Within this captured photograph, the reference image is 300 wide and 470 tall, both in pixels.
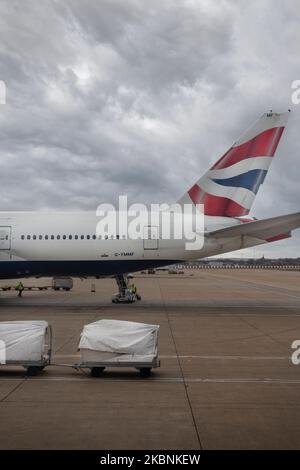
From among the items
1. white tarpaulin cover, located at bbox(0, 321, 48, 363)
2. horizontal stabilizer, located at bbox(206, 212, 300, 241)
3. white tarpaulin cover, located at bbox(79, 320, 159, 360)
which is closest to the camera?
white tarpaulin cover, located at bbox(0, 321, 48, 363)

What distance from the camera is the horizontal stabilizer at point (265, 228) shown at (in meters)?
22.4

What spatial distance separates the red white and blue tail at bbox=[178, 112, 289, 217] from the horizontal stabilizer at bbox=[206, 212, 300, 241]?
2088 mm

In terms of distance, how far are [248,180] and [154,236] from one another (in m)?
6.05

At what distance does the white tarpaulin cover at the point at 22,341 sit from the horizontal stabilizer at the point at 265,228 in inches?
582

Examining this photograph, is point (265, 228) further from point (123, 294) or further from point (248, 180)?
point (123, 294)

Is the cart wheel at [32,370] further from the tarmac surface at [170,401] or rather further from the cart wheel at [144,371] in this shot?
the cart wheel at [144,371]

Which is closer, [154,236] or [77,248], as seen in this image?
[154,236]

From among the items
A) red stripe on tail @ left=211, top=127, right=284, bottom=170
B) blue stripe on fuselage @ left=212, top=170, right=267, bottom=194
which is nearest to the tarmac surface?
blue stripe on fuselage @ left=212, top=170, right=267, bottom=194

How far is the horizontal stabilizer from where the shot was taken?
22.4m

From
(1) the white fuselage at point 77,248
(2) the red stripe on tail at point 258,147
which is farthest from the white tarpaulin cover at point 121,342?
(2) the red stripe on tail at point 258,147

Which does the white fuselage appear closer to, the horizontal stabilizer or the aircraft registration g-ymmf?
the aircraft registration g-ymmf

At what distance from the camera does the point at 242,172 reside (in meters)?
26.2

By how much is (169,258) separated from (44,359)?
1600cm

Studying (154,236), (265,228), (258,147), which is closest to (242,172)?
(258,147)
